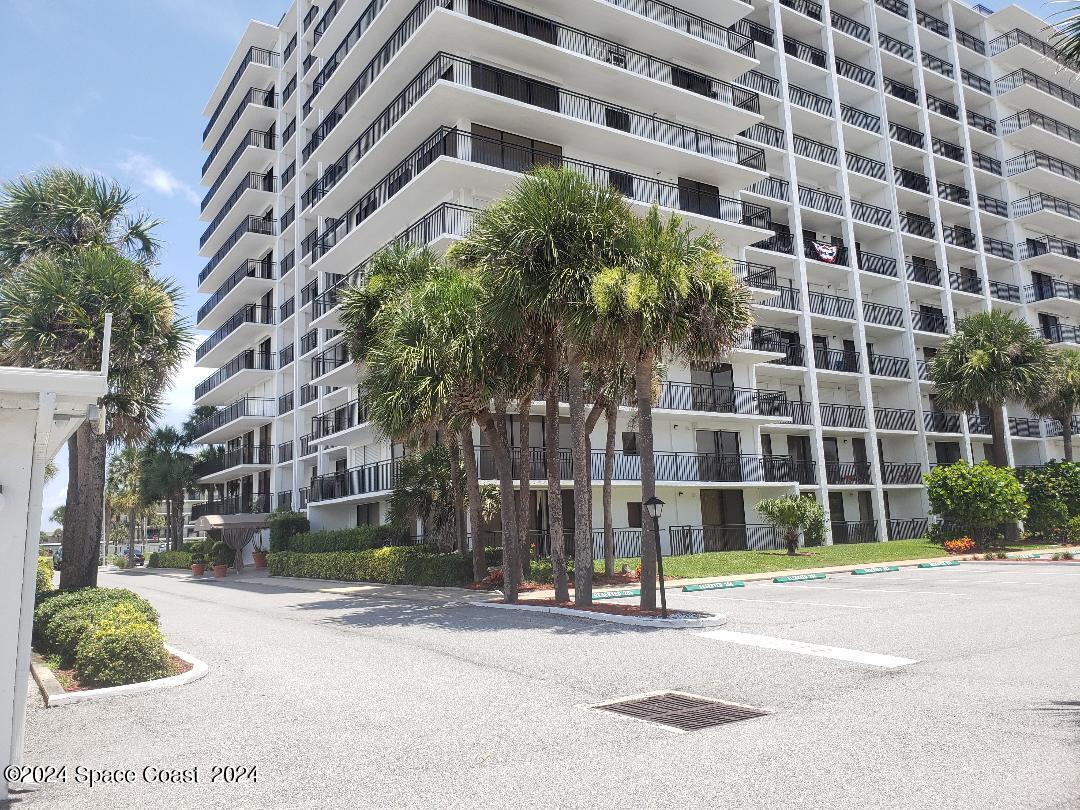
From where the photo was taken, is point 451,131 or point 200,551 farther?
point 200,551

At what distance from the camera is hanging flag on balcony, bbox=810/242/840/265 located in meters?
39.5

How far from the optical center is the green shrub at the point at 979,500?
31922mm

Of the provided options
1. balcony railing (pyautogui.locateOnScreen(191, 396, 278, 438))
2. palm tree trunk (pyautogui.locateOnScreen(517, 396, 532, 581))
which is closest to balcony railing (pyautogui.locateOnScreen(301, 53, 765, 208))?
palm tree trunk (pyautogui.locateOnScreen(517, 396, 532, 581))

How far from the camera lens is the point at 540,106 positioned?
30.8m

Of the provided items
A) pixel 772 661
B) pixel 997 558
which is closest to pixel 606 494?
pixel 772 661

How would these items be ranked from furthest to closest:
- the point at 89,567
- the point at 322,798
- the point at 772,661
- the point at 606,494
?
the point at 606,494 < the point at 89,567 < the point at 772,661 < the point at 322,798

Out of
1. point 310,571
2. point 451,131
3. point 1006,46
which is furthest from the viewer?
point 1006,46

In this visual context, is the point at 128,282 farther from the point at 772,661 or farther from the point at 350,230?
the point at 350,230

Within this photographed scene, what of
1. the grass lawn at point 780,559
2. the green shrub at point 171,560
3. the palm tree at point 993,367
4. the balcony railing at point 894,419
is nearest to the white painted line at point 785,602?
the grass lawn at point 780,559

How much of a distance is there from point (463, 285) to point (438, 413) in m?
3.06

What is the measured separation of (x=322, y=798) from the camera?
17.8 feet

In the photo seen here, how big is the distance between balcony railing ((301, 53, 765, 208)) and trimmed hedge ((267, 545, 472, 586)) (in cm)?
1622

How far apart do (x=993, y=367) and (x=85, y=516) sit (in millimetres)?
36137

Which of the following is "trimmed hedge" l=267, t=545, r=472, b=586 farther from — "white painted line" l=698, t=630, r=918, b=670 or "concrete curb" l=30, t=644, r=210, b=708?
"concrete curb" l=30, t=644, r=210, b=708
